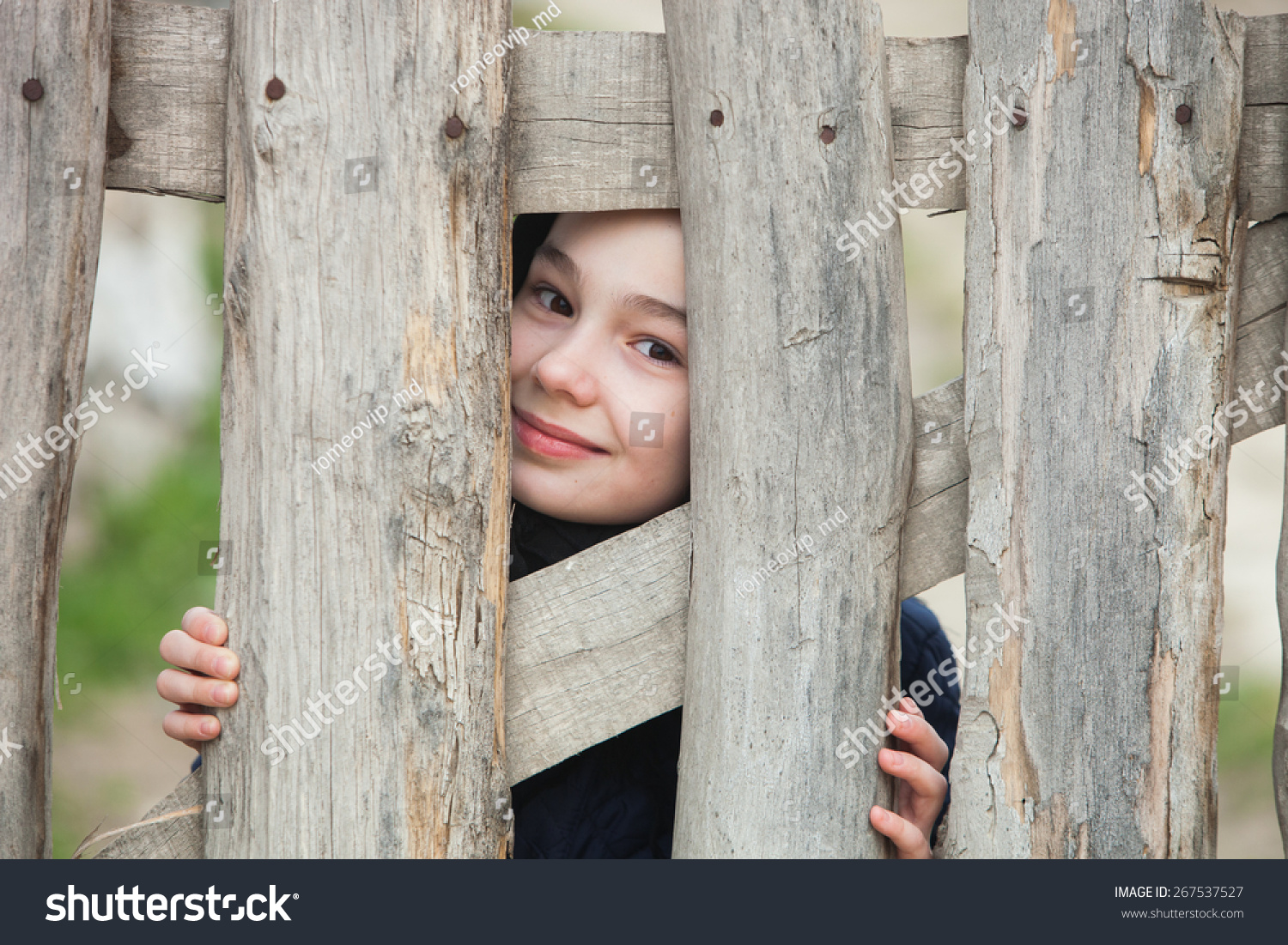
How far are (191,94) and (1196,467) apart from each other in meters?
1.60

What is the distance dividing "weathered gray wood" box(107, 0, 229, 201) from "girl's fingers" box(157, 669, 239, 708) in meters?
0.74

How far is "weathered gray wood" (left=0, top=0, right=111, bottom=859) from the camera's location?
142 cm

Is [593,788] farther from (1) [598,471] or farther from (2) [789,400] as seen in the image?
(2) [789,400]

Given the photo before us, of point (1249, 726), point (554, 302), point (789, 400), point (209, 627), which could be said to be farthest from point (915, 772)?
point (1249, 726)

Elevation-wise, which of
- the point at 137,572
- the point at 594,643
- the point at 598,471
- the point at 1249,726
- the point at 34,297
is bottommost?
the point at 1249,726

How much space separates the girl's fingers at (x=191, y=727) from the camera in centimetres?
149

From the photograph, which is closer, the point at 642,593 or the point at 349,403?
the point at 349,403

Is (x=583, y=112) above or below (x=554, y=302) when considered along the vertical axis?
above

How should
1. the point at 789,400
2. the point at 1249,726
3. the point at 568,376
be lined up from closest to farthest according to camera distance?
1. the point at 789,400
2. the point at 568,376
3. the point at 1249,726

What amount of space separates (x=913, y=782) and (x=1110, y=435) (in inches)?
24.3

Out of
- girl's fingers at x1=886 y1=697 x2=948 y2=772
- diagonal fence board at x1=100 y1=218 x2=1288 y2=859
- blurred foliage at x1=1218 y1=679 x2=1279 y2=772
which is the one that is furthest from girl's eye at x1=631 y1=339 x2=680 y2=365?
blurred foliage at x1=1218 y1=679 x2=1279 y2=772

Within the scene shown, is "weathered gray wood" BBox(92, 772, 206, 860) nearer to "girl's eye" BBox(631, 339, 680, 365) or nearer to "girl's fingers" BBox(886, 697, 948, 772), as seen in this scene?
"girl's eye" BBox(631, 339, 680, 365)

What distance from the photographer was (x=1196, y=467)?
1538 millimetres

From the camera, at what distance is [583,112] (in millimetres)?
1578
